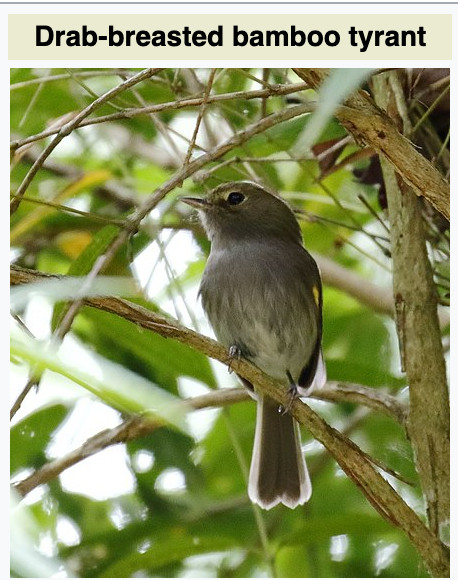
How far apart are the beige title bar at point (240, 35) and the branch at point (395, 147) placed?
20 cm

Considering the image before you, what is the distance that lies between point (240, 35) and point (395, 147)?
60 cm

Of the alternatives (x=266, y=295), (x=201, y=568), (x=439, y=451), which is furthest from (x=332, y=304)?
(x=439, y=451)

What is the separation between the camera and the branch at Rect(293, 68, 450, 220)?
2.15m

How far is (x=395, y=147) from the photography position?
2.16 m

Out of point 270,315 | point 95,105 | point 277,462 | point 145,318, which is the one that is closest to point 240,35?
point 95,105

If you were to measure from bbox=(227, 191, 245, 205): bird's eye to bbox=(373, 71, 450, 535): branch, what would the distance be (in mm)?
1307

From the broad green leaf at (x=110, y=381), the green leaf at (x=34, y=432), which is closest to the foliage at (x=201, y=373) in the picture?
the green leaf at (x=34, y=432)

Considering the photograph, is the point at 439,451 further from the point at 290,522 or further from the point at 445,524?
the point at 290,522

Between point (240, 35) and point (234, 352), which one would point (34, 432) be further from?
point (240, 35)

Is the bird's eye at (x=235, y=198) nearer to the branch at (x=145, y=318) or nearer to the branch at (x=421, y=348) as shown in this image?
the branch at (x=421, y=348)

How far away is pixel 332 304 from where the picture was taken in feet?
13.7

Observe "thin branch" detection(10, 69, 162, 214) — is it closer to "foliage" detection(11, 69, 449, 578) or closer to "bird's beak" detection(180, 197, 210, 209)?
"foliage" detection(11, 69, 449, 578)

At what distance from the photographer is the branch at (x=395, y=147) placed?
2146 mm

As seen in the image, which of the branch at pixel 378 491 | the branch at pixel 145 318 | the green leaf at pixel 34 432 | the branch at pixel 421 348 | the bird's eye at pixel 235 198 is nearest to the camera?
the branch at pixel 145 318
